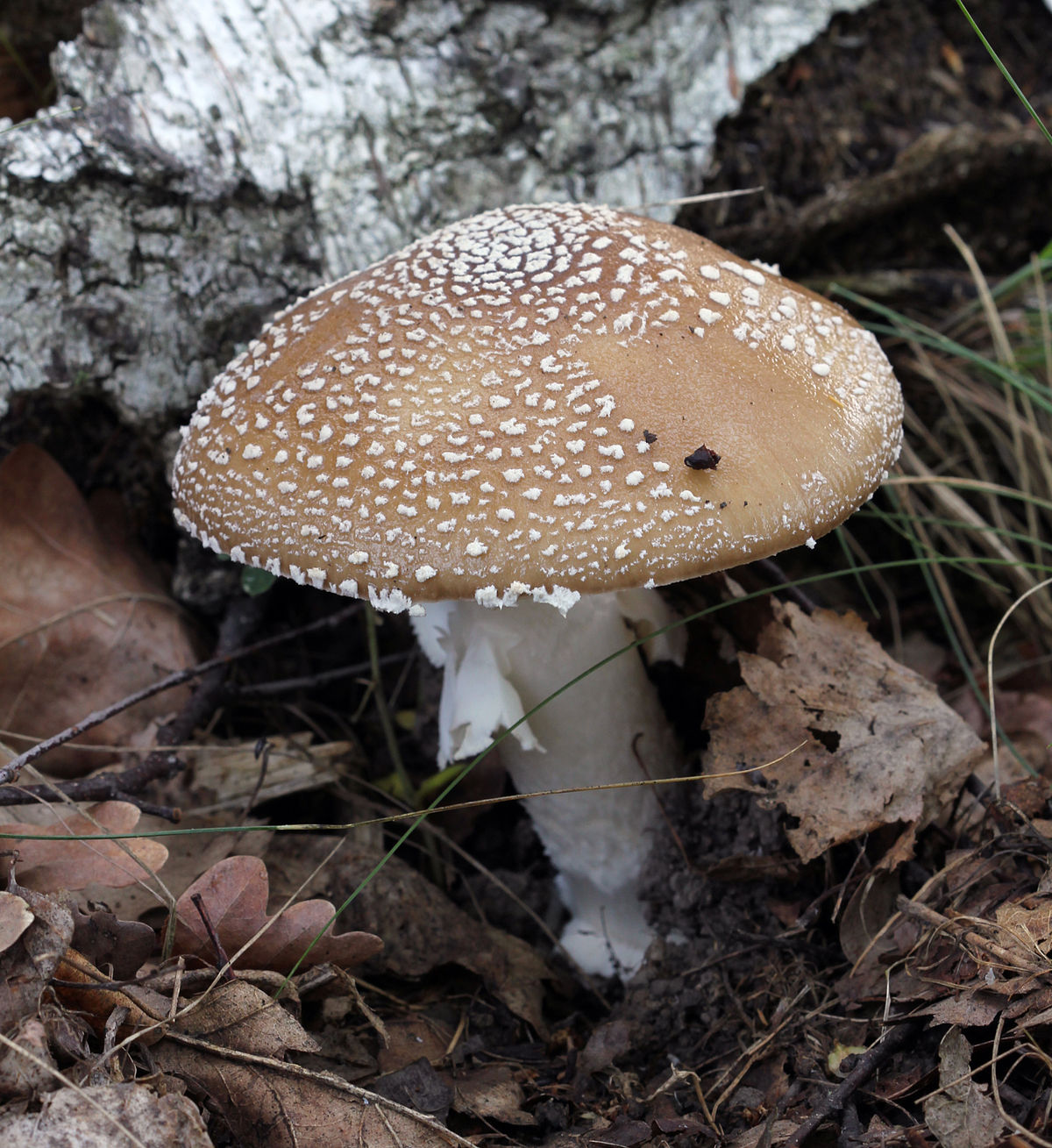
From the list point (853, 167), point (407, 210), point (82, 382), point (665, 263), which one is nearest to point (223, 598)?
point (82, 382)

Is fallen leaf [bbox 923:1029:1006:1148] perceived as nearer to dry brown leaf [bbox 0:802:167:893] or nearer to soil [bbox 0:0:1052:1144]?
soil [bbox 0:0:1052:1144]

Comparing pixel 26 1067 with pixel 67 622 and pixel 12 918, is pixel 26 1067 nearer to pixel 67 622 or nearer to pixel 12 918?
pixel 12 918

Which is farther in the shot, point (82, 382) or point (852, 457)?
point (82, 382)

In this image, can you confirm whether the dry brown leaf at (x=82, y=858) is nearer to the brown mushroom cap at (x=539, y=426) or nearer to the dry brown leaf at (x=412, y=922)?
the dry brown leaf at (x=412, y=922)

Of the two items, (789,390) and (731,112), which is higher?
(731,112)

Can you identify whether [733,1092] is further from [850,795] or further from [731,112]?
[731,112]

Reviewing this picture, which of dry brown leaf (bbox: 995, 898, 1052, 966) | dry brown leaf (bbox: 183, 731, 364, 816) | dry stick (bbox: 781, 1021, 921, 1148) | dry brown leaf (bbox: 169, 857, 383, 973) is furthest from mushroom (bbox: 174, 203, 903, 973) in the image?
dry stick (bbox: 781, 1021, 921, 1148)
